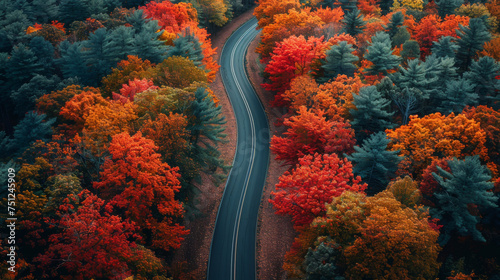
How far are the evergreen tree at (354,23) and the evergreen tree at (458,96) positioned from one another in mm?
22073

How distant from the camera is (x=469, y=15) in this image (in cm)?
6391

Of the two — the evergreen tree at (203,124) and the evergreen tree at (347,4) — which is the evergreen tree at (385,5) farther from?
the evergreen tree at (203,124)

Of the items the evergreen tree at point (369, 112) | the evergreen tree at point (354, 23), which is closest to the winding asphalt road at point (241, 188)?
the evergreen tree at point (369, 112)

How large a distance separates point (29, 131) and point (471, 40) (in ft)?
186

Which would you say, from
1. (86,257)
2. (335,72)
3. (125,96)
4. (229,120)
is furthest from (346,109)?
(86,257)

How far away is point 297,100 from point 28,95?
3741 centimetres

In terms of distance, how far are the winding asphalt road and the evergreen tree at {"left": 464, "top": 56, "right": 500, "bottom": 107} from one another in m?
27.8

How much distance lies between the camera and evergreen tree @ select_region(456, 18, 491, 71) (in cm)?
4709

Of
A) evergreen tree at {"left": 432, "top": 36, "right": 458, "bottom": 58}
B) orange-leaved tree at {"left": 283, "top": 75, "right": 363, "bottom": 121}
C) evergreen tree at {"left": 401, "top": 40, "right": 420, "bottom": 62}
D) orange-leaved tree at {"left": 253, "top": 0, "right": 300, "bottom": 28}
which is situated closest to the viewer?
orange-leaved tree at {"left": 283, "top": 75, "right": 363, "bottom": 121}

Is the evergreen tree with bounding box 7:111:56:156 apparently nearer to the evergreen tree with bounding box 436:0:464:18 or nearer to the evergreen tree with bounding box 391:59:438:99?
the evergreen tree with bounding box 391:59:438:99

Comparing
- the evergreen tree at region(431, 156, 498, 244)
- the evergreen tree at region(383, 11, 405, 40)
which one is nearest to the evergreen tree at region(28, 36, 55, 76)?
the evergreen tree at region(383, 11, 405, 40)

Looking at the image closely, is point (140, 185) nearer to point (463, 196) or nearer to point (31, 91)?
point (463, 196)

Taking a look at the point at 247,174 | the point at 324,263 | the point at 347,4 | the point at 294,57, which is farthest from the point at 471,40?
the point at 324,263

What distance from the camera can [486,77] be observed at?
40781 millimetres
